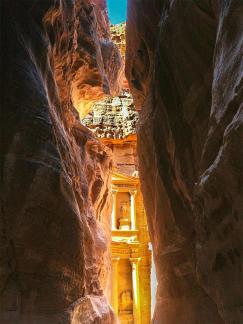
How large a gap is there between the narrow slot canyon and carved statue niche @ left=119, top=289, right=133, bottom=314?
11.3 meters

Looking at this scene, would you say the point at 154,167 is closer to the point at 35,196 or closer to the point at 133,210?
the point at 35,196

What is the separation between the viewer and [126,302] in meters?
21.2

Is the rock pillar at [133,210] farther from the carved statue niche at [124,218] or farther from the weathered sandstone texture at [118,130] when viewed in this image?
the weathered sandstone texture at [118,130]

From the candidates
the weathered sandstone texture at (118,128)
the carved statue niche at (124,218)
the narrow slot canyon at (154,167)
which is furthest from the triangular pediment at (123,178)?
the narrow slot canyon at (154,167)

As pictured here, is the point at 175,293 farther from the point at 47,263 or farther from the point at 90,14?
the point at 90,14

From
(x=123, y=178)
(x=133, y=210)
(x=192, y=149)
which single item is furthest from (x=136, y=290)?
(x=192, y=149)

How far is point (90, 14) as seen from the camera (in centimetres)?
1261

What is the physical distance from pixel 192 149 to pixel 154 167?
8.82 feet

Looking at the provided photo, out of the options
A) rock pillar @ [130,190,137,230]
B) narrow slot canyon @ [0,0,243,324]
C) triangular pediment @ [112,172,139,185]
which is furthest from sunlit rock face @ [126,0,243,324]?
rock pillar @ [130,190,137,230]

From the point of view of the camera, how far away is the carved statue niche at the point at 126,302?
21.0m

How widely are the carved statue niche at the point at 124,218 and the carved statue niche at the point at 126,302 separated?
13.5 ft

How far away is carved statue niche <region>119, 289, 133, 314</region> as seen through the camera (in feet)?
68.7

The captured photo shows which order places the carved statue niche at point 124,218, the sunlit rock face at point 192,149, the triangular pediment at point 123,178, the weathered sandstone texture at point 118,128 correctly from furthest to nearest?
the weathered sandstone texture at point 118,128
the triangular pediment at point 123,178
the carved statue niche at point 124,218
the sunlit rock face at point 192,149

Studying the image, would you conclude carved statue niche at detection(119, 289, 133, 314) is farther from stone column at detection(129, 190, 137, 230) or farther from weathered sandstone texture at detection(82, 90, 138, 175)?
weathered sandstone texture at detection(82, 90, 138, 175)
